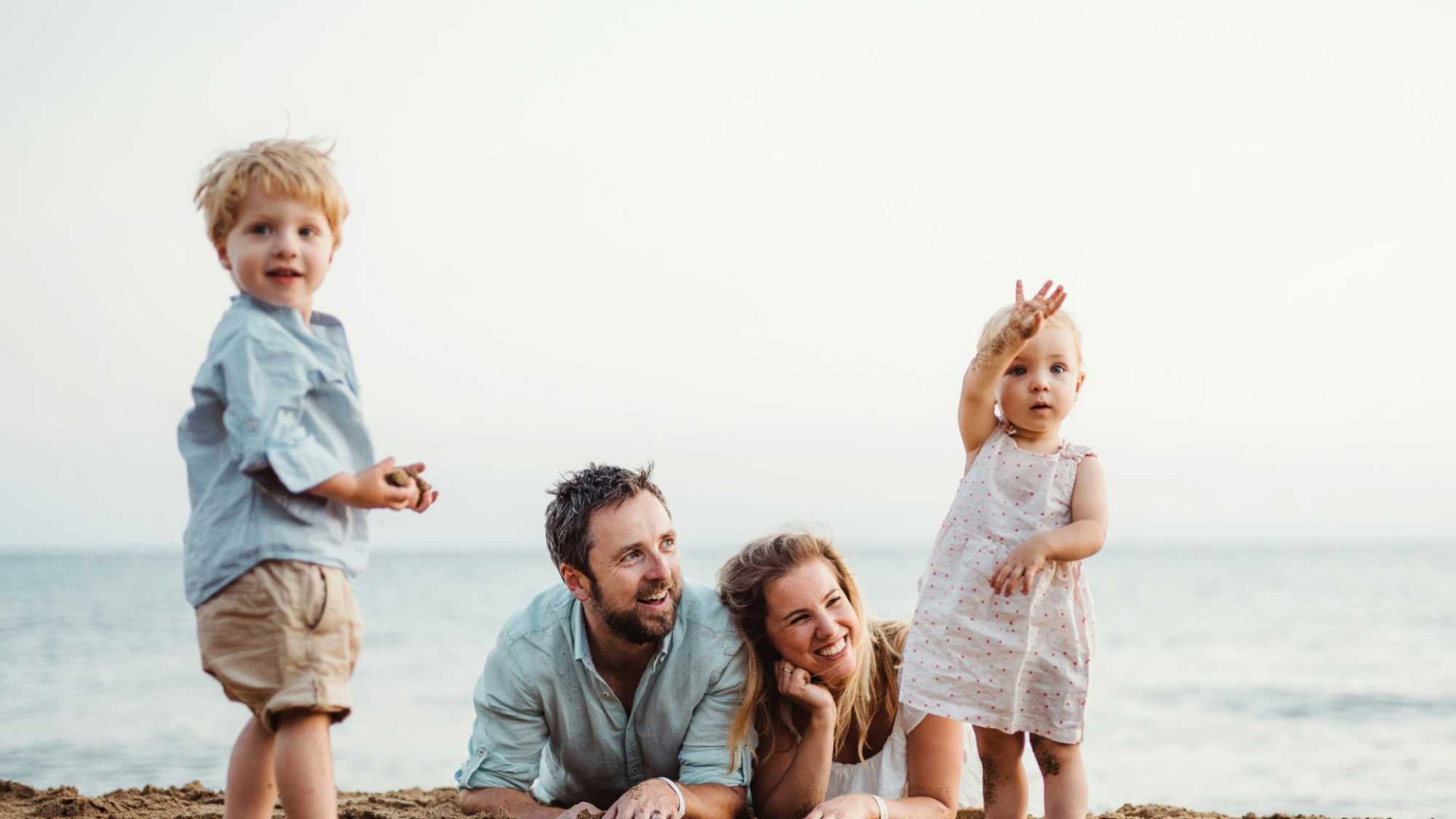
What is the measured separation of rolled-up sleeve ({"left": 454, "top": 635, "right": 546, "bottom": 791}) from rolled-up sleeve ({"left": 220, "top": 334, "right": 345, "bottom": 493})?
5.75 ft

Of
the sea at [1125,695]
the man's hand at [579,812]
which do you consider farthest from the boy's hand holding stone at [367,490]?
the sea at [1125,695]

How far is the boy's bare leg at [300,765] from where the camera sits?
2.64 metres

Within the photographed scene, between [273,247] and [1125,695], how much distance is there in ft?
39.1

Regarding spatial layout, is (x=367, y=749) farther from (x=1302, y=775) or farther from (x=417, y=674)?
(x=1302, y=775)

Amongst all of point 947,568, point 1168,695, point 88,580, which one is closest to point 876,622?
point 947,568

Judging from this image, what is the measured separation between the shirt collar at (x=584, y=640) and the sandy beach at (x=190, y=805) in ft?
2.65

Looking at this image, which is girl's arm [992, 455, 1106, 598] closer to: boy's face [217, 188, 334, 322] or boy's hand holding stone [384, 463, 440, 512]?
boy's hand holding stone [384, 463, 440, 512]

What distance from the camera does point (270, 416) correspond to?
256 centimetres

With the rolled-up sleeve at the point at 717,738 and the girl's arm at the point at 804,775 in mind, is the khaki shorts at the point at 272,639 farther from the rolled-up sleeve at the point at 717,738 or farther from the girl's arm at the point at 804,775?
the girl's arm at the point at 804,775

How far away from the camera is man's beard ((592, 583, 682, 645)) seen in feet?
13.1

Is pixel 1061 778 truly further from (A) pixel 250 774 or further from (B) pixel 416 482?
(A) pixel 250 774

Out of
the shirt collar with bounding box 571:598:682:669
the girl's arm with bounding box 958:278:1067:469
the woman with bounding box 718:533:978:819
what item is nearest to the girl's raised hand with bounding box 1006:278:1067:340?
the girl's arm with bounding box 958:278:1067:469

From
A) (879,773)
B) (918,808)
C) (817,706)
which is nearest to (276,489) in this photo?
(817,706)

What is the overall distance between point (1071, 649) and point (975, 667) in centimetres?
30
